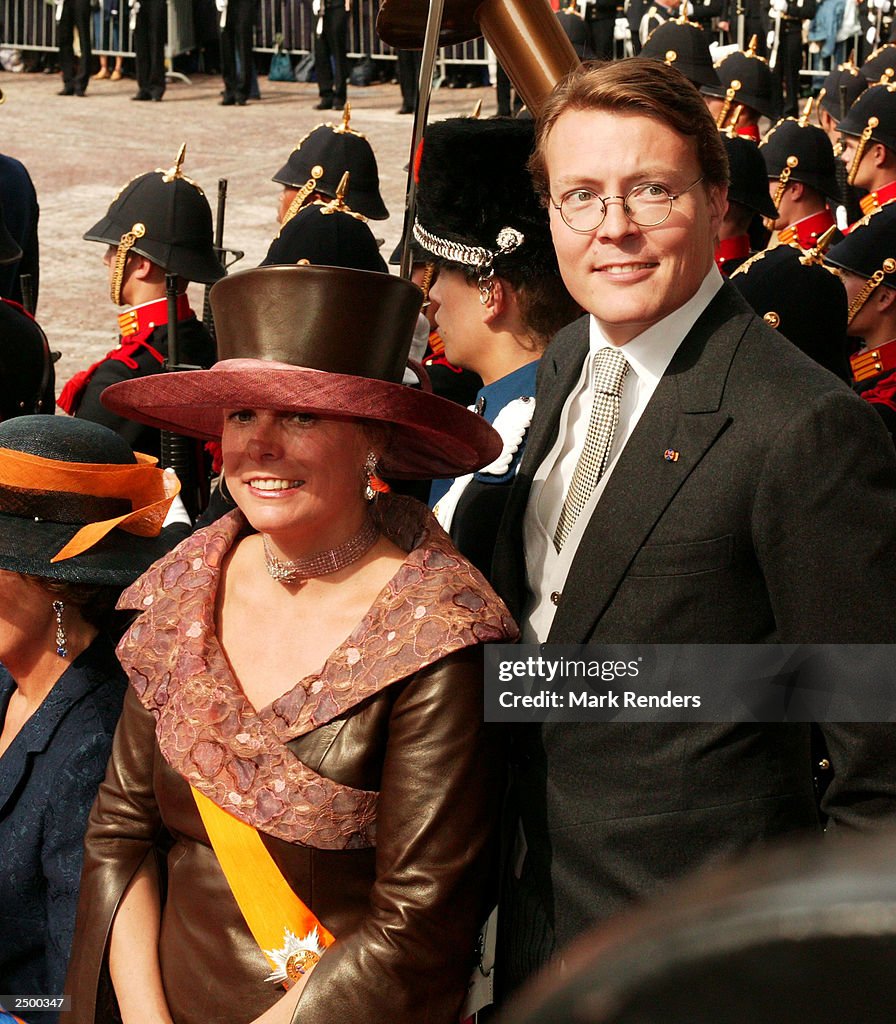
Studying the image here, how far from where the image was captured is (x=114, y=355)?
4.75 meters

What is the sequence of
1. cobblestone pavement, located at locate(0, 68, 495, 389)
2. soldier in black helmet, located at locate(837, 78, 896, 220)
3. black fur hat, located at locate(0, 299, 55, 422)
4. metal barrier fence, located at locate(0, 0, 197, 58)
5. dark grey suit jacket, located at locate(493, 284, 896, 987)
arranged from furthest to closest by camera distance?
metal barrier fence, located at locate(0, 0, 197, 58)
cobblestone pavement, located at locate(0, 68, 495, 389)
soldier in black helmet, located at locate(837, 78, 896, 220)
black fur hat, located at locate(0, 299, 55, 422)
dark grey suit jacket, located at locate(493, 284, 896, 987)

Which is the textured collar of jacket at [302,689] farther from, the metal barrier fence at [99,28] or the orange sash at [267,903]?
the metal barrier fence at [99,28]

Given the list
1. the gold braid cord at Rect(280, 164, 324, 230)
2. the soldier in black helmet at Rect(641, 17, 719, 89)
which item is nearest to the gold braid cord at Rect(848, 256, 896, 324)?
the gold braid cord at Rect(280, 164, 324, 230)

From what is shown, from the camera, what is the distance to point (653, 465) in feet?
6.15

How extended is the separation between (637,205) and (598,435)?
0.34 m

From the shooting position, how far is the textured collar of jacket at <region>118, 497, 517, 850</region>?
1.89 meters

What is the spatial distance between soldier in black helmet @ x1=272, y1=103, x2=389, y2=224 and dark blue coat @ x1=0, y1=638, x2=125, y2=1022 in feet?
14.5

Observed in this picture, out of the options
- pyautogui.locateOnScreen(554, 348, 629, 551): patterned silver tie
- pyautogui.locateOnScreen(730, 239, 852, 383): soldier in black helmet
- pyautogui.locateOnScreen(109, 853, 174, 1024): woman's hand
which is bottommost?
pyautogui.locateOnScreen(109, 853, 174, 1024): woman's hand

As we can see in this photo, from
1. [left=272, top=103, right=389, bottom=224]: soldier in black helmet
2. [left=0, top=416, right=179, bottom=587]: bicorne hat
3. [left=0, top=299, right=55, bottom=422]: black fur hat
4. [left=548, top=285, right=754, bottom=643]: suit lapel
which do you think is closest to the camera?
[left=548, top=285, right=754, bottom=643]: suit lapel

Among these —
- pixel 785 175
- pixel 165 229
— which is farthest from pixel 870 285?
pixel 165 229

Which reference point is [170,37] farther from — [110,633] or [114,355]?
[110,633]

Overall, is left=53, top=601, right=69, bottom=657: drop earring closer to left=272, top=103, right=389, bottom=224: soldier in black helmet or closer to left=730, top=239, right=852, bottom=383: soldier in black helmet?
left=730, top=239, right=852, bottom=383: soldier in black helmet

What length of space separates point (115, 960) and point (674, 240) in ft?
4.43

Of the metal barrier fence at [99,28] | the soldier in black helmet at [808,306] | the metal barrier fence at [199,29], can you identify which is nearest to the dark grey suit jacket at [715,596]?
the soldier in black helmet at [808,306]
